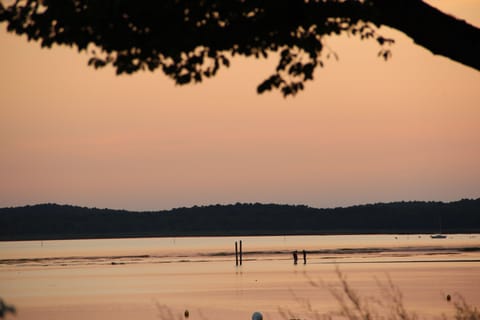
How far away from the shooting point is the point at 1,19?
13250mm

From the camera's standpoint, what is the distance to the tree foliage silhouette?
12.9m

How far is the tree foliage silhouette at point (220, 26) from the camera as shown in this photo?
12.9m

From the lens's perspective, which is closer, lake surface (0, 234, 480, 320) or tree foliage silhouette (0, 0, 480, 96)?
tree foliage silhouette (0, 0, 480, 96)

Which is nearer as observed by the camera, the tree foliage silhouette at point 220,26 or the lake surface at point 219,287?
the tree foliage silhouette at point 220,26

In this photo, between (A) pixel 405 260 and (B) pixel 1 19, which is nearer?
(B) pixel 1 19

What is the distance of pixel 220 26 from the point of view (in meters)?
13.2

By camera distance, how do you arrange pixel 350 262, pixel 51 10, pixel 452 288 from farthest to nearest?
1. pixel 350 262
2. pixel 452 288
3. pixel 51 10

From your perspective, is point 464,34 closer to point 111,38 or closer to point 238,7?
point 238,7

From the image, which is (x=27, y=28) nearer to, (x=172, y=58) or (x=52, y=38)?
(x=52, y=38)

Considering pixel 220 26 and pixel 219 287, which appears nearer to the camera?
pixel 220 26

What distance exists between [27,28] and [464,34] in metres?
5.20

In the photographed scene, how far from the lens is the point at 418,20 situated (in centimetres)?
1318

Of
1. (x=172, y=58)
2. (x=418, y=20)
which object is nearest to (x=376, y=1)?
(x=418, y=20)

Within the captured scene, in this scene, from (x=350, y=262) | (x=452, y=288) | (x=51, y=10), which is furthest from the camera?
(x=350, y=262)
